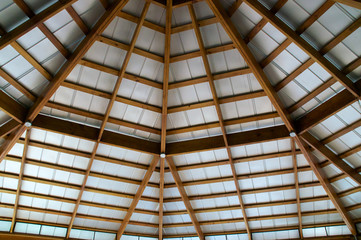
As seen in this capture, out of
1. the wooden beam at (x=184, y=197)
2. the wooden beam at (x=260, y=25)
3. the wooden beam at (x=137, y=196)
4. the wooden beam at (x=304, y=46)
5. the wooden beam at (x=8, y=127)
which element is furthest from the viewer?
the wooden beam at (x=184, y=197)

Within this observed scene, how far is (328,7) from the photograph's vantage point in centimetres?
1064

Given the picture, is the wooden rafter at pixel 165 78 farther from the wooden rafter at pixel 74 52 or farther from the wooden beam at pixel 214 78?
the wooden rafter at pixel 74 52

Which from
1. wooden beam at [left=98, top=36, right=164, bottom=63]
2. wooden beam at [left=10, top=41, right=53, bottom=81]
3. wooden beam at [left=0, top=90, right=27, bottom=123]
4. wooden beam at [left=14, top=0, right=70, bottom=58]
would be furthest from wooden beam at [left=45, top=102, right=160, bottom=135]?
wooden beam at [left=98, top=36, right=164, bottom=63]

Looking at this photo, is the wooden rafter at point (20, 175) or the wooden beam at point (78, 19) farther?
the wooden rafter at point (20, 175)

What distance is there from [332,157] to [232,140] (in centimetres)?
469

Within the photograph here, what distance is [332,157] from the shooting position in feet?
46.6

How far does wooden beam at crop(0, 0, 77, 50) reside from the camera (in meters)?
10.4

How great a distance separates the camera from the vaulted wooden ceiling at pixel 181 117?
11719 millimetres

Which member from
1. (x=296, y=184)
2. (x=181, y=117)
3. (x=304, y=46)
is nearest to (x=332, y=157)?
(x=296, y=184)

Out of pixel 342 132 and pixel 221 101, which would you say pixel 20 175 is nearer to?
pixel 221 101

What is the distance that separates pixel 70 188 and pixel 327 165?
13.8m

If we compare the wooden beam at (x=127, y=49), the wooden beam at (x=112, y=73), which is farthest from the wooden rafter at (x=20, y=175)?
the wooden beam at (x=127, y=49)

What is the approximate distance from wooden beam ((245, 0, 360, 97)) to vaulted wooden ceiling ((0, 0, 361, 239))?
0.18 ft

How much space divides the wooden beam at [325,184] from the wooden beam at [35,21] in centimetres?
1118
